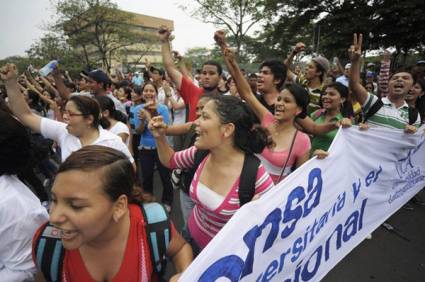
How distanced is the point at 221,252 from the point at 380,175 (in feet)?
6.78

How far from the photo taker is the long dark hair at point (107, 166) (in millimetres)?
1157

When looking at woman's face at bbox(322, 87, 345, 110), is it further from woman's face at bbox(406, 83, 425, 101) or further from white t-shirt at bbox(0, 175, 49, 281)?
white t-shirt at bbox(0, 175, 49, 281)

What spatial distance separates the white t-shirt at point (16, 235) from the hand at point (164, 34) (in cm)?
254

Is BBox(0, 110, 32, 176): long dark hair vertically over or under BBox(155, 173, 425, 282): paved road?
over

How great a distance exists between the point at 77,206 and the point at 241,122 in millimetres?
1138

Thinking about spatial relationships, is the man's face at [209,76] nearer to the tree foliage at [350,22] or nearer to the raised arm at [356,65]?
the raised arm at [356,65]

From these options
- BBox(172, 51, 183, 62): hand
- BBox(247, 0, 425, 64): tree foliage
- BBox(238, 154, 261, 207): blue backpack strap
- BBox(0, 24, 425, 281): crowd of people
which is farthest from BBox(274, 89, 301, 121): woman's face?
BBox(247, 0, 425, 64): tree foliage

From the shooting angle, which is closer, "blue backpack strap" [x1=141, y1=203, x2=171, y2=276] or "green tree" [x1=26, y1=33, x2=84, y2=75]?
"blue backpack strap" [x1=141, y1=203, x2=171, y2=276]

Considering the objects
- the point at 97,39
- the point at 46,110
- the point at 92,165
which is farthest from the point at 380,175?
the point at 97,39

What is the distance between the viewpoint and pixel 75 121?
248cm

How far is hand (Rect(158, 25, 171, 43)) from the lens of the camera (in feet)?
11.2

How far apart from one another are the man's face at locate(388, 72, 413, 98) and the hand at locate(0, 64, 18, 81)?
404cm

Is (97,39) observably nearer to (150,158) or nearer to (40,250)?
(150,158)

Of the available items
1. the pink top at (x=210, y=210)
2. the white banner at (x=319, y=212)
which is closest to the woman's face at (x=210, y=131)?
the pink top at (x=210, y=210)
